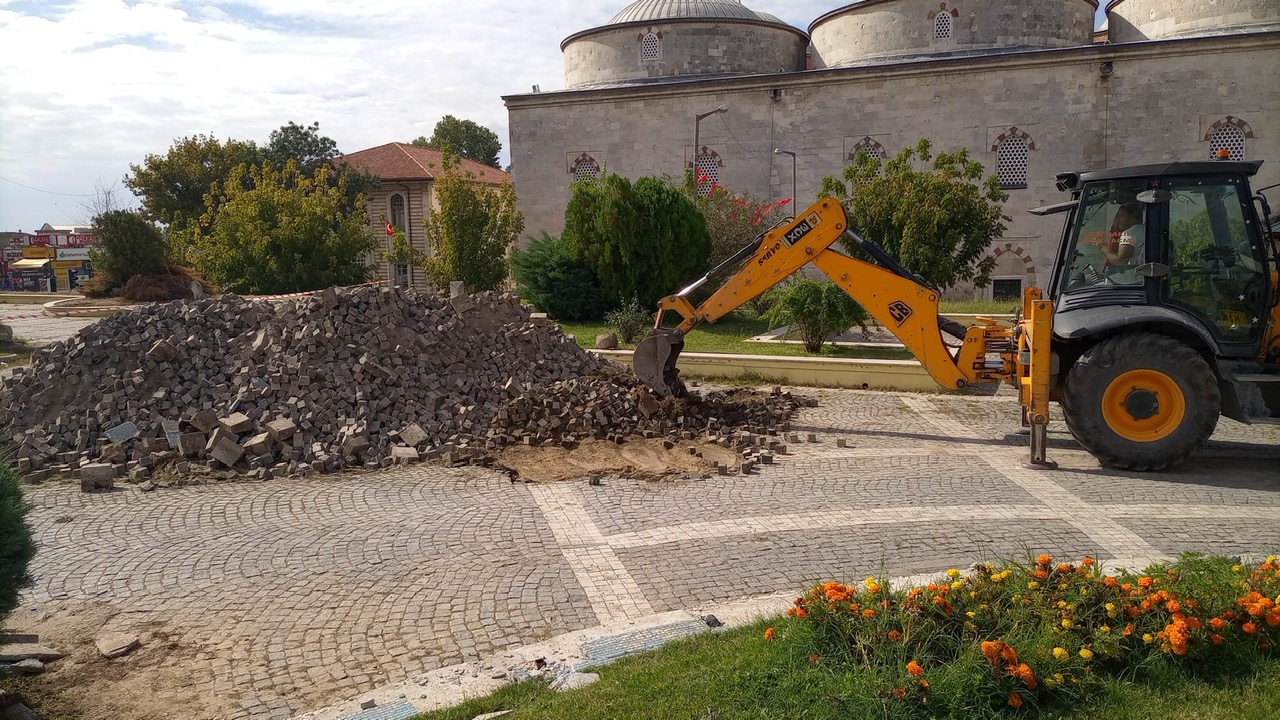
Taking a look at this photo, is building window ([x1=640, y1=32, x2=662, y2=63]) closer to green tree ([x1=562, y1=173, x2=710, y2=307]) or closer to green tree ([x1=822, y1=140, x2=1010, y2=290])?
green tree ([x1=562, y1=173, x2=710, y2=307])

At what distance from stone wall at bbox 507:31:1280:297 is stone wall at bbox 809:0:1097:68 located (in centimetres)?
149

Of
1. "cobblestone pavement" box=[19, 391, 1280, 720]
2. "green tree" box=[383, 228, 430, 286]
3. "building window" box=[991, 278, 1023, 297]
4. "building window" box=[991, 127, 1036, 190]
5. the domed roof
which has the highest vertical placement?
the domed roof

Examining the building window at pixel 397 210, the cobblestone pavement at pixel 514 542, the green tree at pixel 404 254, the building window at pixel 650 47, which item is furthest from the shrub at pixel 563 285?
the building window at pixel 397 210

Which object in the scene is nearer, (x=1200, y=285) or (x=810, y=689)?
(x=810, y=689)

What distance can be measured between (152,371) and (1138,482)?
1111 centimetres

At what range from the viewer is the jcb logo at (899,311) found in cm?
979

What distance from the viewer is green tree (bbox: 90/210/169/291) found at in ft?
107

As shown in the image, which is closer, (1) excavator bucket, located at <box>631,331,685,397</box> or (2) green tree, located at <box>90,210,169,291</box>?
(1) excavator bucket, located at <box>631,331,685,397</box>

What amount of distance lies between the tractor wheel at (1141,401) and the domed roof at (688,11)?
86.9ft

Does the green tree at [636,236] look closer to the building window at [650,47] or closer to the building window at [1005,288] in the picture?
the building window at [650,47]

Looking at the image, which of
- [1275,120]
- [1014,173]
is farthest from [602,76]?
[1275,120]

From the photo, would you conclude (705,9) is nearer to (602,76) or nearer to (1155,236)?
(602,76)


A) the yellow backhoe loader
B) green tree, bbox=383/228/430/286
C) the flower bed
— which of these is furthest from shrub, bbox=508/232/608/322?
the flower bed

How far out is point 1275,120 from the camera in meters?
25.6
